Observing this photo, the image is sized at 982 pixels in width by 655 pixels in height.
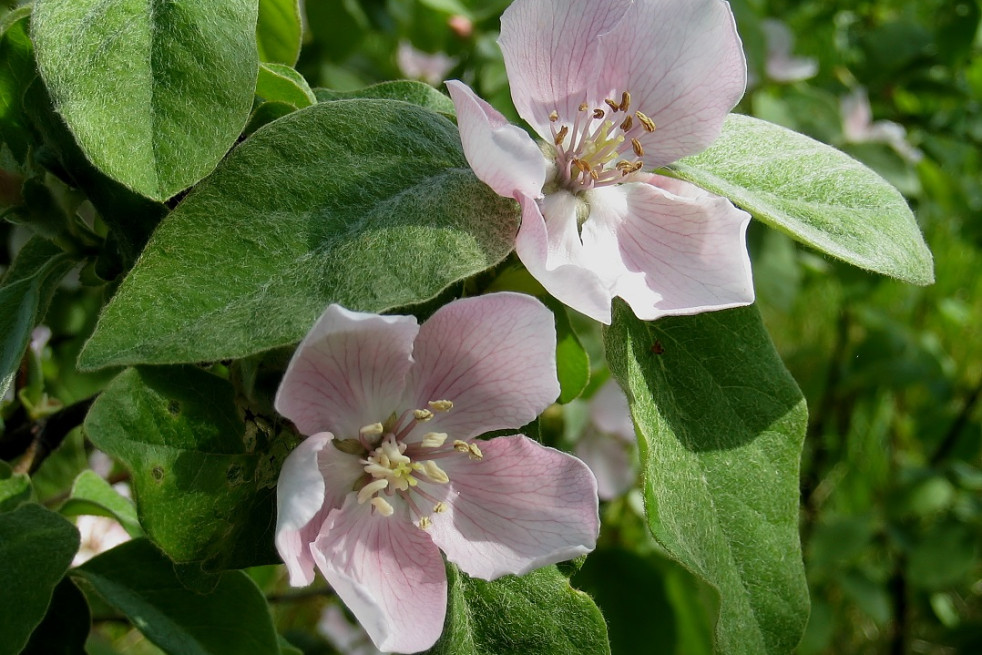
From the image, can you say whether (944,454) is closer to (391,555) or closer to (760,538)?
(760,538)

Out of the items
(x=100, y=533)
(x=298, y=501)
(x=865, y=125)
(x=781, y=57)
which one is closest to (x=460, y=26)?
(x=781, y=57)

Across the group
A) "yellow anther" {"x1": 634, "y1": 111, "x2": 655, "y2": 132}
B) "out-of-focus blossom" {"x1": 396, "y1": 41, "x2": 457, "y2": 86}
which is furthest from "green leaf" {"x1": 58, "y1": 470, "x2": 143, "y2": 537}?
"out-of-focus blossom" {"x1": 396, "y1": 41, "x2": 457, "y2": 86}

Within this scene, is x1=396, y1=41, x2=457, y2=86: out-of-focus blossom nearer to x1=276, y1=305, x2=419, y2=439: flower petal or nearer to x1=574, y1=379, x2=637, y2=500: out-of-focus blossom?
x1=574, y1=379, x2=637, y2=500: out-of-focus blossom

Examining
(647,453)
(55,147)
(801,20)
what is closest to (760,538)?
(647,453)

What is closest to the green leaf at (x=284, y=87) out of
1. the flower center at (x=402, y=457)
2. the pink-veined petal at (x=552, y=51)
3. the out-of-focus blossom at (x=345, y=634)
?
the pink-veined petal at (x=552, y=51)

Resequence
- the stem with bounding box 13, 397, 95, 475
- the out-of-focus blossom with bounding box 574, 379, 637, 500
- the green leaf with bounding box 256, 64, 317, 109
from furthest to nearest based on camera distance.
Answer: the out-of-focus blossom with bounding box 574, 379, 637, 500 < the stem with bounding box 13, 397, 95, 475 < the green leaf with bounding box 256, 64, 317, 109

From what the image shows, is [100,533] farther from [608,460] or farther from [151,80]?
[151,80]

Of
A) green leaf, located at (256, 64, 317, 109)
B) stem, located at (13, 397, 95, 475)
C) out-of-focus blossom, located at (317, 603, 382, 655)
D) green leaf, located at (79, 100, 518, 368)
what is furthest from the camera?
out-of-focus blossom, located at (317, 603, 382, 655)
